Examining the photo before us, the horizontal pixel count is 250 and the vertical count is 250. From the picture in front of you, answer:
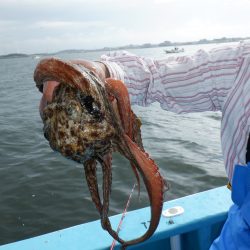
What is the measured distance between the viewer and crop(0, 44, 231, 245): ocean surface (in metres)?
8.34

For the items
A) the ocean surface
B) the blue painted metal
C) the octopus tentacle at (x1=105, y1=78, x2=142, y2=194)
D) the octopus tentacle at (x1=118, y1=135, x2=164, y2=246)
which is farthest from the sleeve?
the ocean surface

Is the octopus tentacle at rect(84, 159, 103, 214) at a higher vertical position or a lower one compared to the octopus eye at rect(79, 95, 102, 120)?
lower

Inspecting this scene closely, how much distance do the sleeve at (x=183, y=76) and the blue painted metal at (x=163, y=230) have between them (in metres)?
2.00

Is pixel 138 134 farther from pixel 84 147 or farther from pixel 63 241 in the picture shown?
pixel 63 241

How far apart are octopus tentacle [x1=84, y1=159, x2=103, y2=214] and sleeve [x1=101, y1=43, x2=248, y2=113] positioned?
3.07 ft

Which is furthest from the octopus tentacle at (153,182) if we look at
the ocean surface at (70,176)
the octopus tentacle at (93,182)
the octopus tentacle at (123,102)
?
the ocean surface at (70,176)

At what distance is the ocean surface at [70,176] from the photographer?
834 cm

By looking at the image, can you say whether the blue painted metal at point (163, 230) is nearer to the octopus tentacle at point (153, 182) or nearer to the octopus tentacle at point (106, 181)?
the octopus tentacle at point (106, 181)

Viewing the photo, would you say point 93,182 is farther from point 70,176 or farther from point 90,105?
point 70,176

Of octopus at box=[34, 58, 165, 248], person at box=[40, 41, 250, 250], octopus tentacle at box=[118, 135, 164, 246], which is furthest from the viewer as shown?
person at box=[40, 41, 250, 250]

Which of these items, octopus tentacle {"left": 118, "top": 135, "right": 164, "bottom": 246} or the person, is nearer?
octopus tentacle {"left": 118, "top": 135, "right": 164, "bottom": 246}

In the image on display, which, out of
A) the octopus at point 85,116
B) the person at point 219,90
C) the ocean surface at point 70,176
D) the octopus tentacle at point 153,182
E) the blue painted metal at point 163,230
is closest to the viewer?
the octopus tentacle at point 153,182

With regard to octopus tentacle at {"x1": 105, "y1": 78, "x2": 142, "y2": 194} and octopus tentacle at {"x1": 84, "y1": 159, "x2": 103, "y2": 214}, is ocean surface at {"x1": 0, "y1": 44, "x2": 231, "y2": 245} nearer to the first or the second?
octopus tentacle at {"x1": 84, "y1": 159, "x2": 103, "y2": 214}

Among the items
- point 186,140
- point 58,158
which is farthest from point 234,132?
point 186,140
